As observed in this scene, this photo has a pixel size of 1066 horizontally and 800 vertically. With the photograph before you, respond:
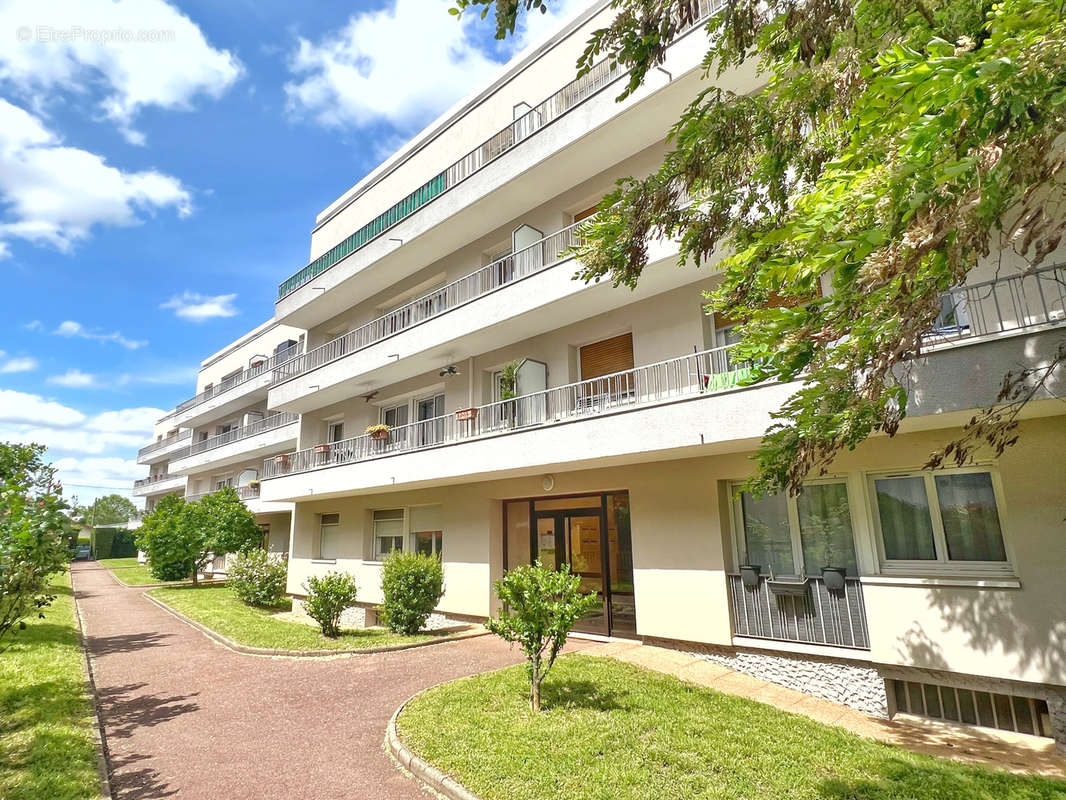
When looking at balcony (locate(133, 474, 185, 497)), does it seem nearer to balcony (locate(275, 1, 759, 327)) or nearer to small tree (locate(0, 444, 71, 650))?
balcony (locate(275, 1, 759, 327))

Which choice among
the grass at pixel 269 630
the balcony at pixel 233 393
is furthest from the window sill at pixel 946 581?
the balcony at pixel 233 393

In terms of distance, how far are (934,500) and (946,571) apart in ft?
3.16

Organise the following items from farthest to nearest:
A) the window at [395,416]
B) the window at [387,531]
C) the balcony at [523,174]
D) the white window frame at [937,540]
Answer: the window at [395,416] < the window at [387,531] < the balcony at [523,174] < the white window frame at [937,540]

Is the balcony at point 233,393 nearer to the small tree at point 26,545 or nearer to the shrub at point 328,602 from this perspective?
the shrub at point 328,602

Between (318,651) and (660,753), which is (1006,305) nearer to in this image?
(660,753)

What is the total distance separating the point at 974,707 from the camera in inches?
284

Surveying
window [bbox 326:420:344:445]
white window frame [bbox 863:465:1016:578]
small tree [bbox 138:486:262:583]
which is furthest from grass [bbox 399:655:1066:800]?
small tree [bbox 138:486:262:583]

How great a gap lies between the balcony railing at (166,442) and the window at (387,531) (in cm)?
2867

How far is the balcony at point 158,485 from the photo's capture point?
39.1 m

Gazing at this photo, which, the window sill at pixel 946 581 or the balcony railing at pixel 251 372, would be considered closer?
the window sill at pixel 946 581

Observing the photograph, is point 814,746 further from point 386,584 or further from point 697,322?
point 386,584

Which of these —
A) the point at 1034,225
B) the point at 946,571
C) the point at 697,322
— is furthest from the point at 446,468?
the point at 1034,225

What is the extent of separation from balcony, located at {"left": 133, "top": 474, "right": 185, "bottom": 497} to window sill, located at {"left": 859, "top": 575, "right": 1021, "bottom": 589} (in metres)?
42.1

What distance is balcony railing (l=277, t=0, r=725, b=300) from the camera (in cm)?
1198
